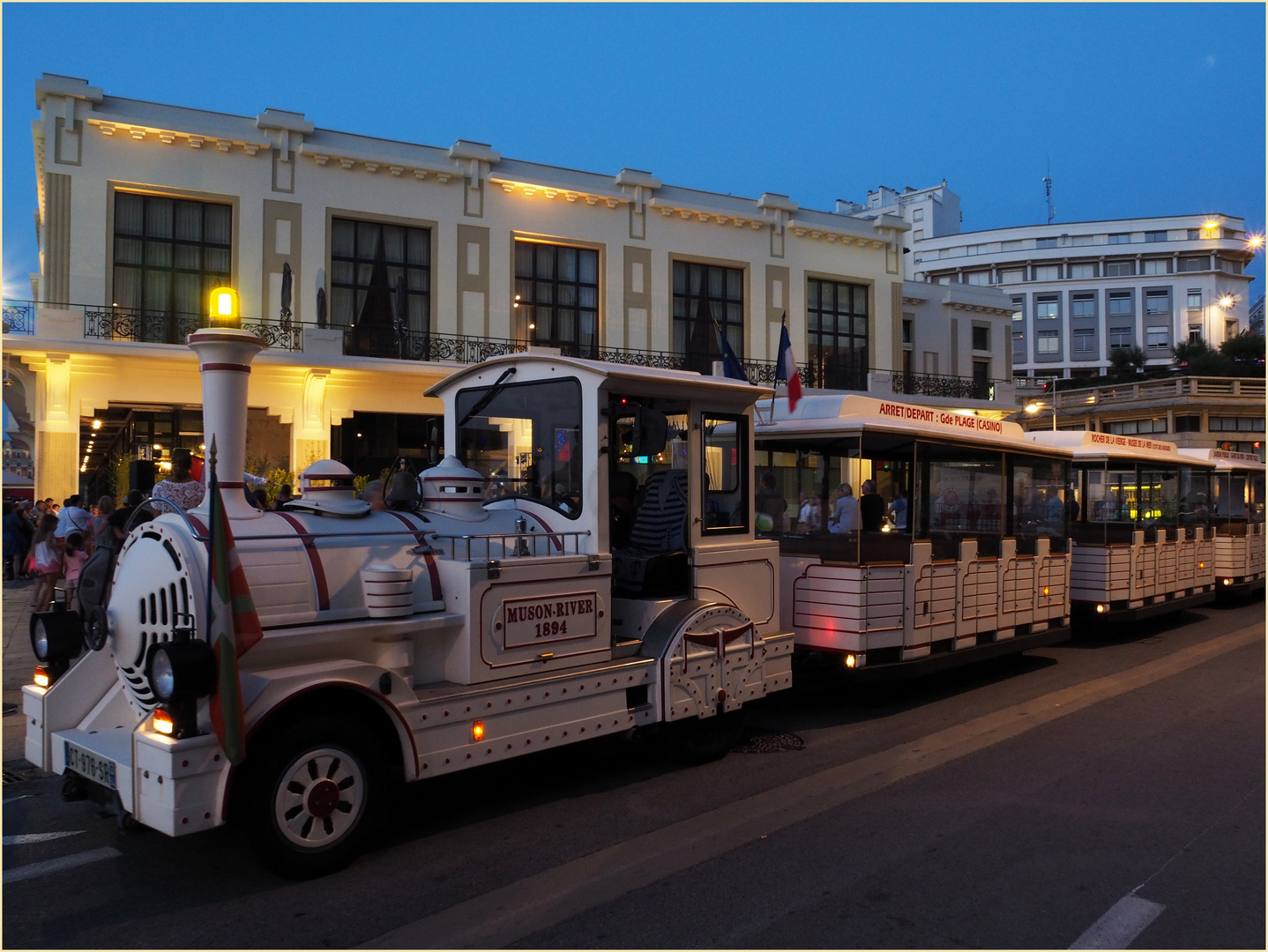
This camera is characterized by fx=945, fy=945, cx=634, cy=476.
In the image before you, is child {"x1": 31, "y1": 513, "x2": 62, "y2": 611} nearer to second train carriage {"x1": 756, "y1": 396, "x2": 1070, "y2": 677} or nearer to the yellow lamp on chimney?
the yellow lamp on chimney

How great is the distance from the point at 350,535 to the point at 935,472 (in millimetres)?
5690

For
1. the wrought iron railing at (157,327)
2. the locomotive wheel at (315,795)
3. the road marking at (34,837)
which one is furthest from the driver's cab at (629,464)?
the wrought iron railing at (157,327)

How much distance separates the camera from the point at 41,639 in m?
5.06

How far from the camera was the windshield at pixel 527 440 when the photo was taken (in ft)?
19.7

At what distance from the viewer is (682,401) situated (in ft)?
21.3

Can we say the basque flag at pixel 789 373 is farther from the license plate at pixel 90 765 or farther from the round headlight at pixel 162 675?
Result: the license plate at pixel 90 765

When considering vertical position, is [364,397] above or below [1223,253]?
below

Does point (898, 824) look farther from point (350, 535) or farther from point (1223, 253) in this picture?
point (1223, 253)

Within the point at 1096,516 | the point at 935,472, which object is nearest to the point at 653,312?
the point at 1096,516

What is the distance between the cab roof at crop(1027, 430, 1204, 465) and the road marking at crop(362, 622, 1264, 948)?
544 cm

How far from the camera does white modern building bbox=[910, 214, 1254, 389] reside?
293ft

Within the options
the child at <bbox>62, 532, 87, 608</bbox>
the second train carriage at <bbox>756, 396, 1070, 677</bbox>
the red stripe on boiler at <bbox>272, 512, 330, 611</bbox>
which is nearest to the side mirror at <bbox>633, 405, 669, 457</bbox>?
the second train carriage at <bbox>756, 396, 1070, 677</bbox>

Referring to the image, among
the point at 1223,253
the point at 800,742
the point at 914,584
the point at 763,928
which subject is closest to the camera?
the point at 763,928

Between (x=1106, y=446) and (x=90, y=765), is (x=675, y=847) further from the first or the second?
(x=1106, y=446)
